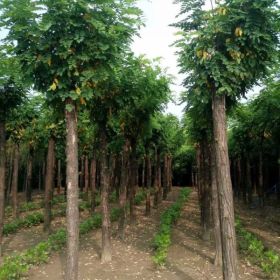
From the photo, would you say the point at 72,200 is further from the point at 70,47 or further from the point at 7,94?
the point at 7,94

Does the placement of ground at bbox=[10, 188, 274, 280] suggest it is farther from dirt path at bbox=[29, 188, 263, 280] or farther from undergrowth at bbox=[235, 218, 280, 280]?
undergrowth at bbox=[235, 218, 280, 280]

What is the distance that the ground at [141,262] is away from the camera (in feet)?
35.9

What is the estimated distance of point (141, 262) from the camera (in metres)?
12.3

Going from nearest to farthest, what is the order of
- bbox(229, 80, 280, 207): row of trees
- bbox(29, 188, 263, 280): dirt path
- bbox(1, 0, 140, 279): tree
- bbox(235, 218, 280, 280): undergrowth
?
bbox(1, 0, 140, 279): tree
bbox(235, 218, 280, 280): undergrowth
bbox(29, 188, 263, 280): dirt path
bbox(229, 80, 280, 207): row of trees

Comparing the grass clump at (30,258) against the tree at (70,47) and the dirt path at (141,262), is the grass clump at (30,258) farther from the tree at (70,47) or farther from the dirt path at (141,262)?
the tree at (70,47)

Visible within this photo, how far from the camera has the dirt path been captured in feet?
35.9

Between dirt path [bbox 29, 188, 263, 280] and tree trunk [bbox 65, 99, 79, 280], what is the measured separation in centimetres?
298

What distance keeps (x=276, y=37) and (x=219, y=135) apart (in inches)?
98.0

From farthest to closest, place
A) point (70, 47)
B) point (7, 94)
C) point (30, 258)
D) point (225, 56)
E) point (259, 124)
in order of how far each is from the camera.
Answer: point (259, 124) → point (7, 94) → point (30, 258) → point (225, 56) → point (70, 47)

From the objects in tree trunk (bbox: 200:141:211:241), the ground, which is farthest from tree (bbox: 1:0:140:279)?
tree trunk (bbox: 200:141:211:241)

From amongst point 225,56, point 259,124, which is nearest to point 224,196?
point 225,56

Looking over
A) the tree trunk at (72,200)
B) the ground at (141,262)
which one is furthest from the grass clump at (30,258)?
the tree trunk at (72,200)

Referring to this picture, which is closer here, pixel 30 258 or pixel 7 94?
pixel 30 258

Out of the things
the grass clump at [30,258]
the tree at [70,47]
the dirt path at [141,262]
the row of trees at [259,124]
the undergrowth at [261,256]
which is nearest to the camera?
the tree at [70,47]
